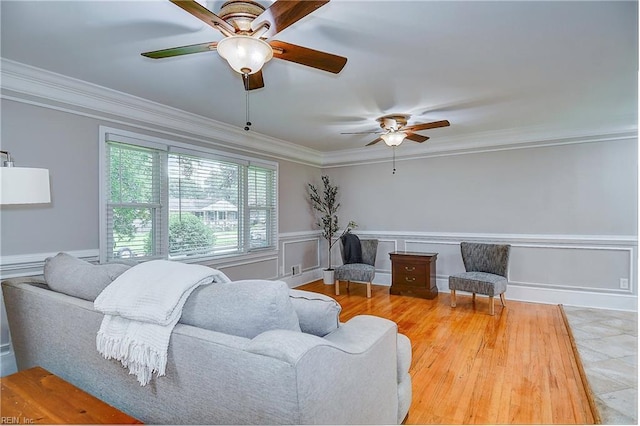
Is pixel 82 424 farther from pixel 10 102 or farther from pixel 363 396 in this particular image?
pixel 10 102

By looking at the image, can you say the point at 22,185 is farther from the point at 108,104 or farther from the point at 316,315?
the point at 316,315

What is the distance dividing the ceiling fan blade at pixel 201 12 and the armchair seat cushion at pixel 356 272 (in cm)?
380

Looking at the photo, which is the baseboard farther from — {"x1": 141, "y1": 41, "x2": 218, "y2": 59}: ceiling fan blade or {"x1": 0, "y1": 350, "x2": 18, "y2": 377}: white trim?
{"x1": 141, "y1": 41, "x2": 218, "y2": 59}: ceiling fan blade

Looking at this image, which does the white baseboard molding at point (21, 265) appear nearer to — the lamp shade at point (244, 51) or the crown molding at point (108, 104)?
the crown molding at point (108, 104)

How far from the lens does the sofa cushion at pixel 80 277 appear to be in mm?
1698

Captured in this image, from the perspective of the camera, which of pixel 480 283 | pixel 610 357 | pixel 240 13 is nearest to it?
pixel 240 13

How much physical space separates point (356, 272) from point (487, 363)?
2.34m

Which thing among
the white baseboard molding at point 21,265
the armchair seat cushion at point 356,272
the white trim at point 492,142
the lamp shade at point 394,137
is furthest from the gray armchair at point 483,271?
the white baseboard molding at point 21,265

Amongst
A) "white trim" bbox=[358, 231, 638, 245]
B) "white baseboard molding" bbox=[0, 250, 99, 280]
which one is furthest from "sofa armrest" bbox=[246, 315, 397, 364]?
"white trim" bbox=[358, 231, 638, 245]

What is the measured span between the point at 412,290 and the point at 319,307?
3.69m

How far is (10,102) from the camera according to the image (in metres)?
2.58

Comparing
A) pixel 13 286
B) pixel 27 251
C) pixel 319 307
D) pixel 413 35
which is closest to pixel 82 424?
pixel 319 307

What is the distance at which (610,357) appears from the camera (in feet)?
9.07

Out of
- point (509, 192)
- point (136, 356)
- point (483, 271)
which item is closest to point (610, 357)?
point (483, 271)
